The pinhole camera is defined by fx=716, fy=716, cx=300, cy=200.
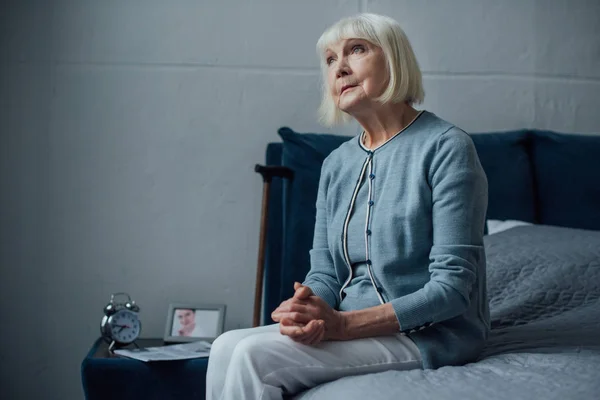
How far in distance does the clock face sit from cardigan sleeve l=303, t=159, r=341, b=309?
857 mm

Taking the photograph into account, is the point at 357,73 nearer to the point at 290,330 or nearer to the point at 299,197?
the point at 290,330

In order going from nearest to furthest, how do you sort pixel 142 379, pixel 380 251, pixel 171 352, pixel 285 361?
pixel 285 361
pixel 380 251
pixel 142 379
pixel 171 352

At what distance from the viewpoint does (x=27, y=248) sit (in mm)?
2930

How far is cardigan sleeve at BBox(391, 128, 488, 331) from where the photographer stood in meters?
1.56

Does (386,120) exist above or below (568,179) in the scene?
above

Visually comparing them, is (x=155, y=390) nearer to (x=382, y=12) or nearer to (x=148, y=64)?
(x=148, y=64)

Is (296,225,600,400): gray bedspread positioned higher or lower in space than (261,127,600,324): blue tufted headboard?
lower

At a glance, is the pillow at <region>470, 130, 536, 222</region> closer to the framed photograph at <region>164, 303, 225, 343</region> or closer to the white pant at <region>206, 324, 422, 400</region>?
the framed photograph at <region>164, 303, 225, 343</region>

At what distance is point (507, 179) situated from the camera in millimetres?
2723

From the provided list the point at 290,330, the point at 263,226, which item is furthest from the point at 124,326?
the point at 290,330

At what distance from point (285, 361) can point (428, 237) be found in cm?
46

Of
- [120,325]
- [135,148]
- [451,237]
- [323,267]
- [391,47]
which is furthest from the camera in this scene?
[135,148]

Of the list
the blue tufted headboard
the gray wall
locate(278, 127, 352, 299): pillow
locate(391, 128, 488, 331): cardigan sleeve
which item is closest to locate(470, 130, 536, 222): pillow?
the blue tufted headboard

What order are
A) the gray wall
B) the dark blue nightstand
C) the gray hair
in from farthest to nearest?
the gray wall < the dark blue nightstand < the gray hair
